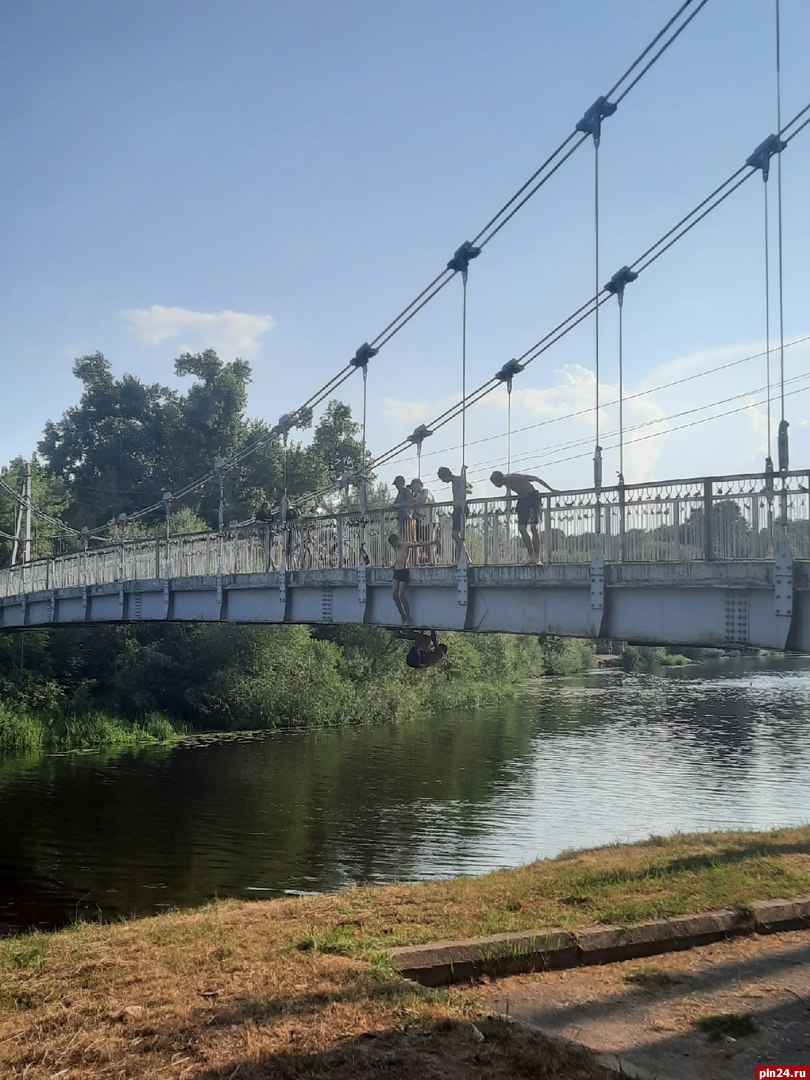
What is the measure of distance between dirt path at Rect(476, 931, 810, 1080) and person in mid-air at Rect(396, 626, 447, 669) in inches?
341

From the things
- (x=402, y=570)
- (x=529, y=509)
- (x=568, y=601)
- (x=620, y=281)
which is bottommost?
(x=568, y=601)

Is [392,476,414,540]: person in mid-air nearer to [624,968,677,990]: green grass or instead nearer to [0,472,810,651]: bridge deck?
[0,472,810,651]: bridge deck

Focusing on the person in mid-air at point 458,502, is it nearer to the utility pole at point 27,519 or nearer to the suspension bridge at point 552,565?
the suspension bridge at point 552,565

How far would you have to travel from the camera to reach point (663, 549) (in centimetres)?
1273

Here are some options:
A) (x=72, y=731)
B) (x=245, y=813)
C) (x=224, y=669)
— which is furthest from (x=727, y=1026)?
(x=224, y=669)

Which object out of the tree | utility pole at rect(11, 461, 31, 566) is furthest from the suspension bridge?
the tree

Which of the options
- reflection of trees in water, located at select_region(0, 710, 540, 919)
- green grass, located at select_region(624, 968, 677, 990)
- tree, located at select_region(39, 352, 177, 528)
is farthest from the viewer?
tree, located at select_region(39, 352, 177, 528)

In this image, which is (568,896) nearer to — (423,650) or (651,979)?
(651,979)

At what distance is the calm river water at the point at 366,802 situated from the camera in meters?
17.5

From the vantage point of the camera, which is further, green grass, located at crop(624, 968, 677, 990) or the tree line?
the tree line

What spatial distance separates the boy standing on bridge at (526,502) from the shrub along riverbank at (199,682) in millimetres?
24009

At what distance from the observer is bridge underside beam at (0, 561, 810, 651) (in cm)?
1122

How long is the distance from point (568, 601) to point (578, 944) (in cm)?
669

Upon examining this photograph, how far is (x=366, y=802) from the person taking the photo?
78.4 feet
